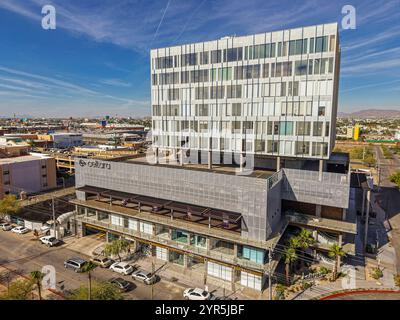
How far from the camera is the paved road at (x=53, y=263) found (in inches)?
1371

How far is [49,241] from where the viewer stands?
47688 mm

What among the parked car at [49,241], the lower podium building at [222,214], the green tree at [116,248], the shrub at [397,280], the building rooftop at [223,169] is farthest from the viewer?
the parked car at [49,241]

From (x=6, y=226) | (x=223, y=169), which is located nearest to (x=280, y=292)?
(x=223, y=169)

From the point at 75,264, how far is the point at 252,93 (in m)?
39.9

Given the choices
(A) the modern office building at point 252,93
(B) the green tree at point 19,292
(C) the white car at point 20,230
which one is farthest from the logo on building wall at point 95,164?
(B) the green tree at point 19,292

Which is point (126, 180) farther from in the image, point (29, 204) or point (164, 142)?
point (29, 204)

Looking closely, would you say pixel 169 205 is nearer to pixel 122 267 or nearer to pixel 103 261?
pixel 122 267

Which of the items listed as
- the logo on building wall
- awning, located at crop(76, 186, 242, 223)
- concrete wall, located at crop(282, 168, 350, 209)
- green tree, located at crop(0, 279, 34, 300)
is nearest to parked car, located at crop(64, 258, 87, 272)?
green tree, located at crop(0, 279, 34, 300)

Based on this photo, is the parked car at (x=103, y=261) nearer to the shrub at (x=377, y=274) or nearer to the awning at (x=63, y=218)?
the awning at (x=63, y=218)

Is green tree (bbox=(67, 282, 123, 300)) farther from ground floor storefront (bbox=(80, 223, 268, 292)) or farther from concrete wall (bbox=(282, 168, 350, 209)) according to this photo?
concrete wall (bbox=(282, 168, 350, 209))

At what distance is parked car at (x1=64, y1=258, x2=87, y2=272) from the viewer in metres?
39.7

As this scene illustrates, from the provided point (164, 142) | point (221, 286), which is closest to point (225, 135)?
Answer: point (164, 142)

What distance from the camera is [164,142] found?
54.2 metres

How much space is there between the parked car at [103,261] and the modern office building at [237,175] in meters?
4.78
